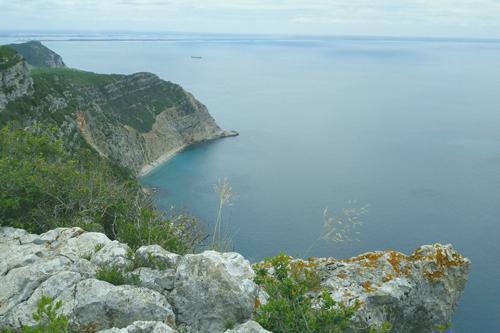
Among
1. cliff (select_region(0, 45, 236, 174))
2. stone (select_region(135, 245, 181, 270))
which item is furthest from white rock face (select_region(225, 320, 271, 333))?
cliff (select_region(0, 45, 236, 174))

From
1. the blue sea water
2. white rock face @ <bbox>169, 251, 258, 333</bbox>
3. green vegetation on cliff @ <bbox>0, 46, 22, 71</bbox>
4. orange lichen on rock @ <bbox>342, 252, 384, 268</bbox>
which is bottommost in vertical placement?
Result: the blue sea water

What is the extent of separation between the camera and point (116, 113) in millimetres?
105438

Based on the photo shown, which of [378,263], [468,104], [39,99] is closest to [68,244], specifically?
[378,263]

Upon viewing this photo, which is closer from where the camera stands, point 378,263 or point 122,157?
point 378,263

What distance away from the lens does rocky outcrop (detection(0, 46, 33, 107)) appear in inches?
2445

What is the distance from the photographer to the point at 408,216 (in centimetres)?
6494

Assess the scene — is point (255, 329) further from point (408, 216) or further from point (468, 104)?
point (468, 104)

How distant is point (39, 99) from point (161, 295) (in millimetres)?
70739

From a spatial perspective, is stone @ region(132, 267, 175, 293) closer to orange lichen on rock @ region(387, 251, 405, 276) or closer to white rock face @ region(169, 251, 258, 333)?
white rock face @ region(169, 251, 258, 333)

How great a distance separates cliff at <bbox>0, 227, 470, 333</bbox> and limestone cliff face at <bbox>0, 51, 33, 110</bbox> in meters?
59.2

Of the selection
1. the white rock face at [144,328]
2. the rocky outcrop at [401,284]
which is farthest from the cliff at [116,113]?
the white rock face at [144,328]

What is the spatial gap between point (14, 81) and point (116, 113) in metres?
41.1

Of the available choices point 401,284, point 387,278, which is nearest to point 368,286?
point 387,278

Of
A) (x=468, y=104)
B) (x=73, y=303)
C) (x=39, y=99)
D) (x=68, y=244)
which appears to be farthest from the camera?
(x=468, y=104)
